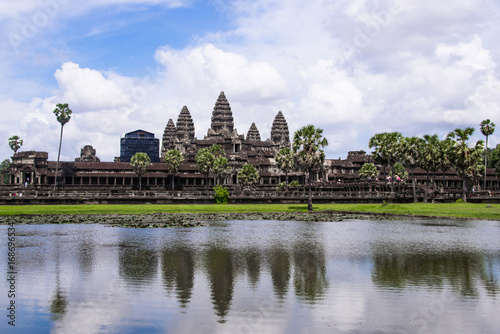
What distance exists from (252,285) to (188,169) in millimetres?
108119

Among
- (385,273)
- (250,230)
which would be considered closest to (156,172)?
(250,230)

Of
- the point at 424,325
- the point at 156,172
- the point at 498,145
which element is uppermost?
the point at 498,145

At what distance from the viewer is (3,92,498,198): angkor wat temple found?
4678 inches

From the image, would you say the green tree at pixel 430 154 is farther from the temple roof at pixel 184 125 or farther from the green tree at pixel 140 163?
the temple roof at pixel 184 125

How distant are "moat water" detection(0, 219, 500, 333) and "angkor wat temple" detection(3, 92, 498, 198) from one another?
236 feet

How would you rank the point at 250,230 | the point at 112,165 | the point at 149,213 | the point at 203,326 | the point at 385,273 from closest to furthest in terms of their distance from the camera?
the point at 203,326
the point at 385,273
the point at 250,230
the point at 149,213
the point at 112,165

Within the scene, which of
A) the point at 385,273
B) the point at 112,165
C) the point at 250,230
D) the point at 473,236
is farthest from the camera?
the point at 112,165

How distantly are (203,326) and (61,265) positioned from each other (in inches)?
468

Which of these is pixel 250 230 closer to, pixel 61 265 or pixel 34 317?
pixel 61 265

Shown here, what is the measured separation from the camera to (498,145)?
504ft

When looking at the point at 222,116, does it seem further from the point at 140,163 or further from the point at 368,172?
the point at 140,163

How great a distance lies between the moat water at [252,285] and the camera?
15.1 meters

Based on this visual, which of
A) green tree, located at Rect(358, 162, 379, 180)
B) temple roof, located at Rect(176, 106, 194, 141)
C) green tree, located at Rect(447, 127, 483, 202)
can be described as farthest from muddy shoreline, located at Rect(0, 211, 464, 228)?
temple roof, located at Rect(176, 106, 194, 141)

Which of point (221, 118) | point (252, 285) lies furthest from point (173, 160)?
point (252, 285)
